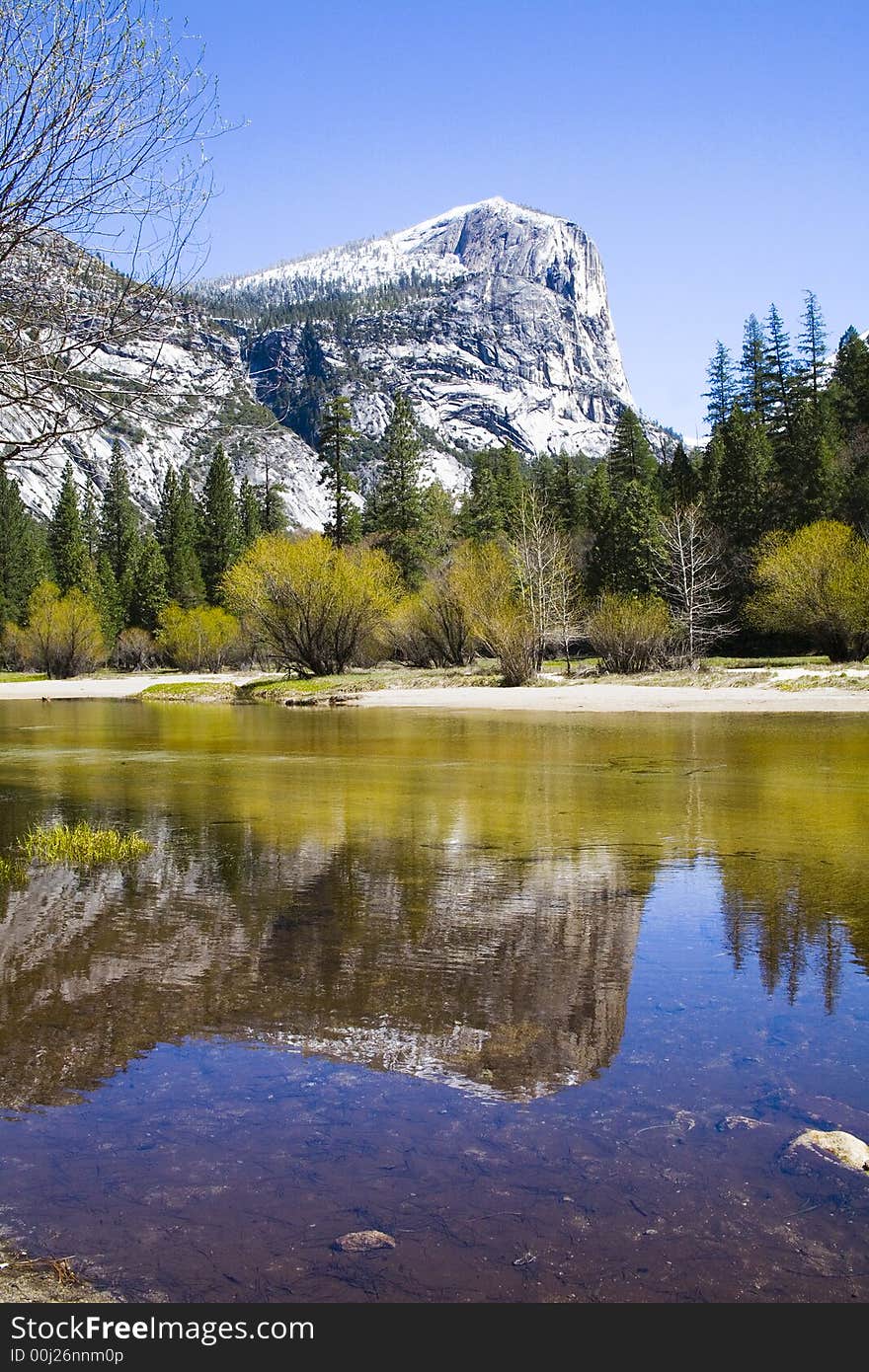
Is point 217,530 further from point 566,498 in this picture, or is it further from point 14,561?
point 566,498

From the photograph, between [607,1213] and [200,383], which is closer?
[607,1213]


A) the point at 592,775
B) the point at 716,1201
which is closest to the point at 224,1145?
the point at 716,1201

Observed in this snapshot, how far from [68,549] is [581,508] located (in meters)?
45.4

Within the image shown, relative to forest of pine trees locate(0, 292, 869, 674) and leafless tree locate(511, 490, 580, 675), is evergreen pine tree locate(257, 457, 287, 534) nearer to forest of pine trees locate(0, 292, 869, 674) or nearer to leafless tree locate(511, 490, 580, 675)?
forest of pine trees locate(0, 292, 869, 674)

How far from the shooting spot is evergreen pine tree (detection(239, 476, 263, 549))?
93812mm

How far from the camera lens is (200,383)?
7.39m

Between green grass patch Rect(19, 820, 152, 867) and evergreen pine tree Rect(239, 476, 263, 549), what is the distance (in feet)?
272

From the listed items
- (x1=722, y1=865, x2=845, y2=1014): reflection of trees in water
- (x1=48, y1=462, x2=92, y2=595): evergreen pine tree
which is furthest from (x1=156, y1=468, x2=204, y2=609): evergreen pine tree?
(x1=722, y1=865, x2=845, y2=1014): reflection of trees in water

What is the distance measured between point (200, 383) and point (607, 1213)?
19.4 ft

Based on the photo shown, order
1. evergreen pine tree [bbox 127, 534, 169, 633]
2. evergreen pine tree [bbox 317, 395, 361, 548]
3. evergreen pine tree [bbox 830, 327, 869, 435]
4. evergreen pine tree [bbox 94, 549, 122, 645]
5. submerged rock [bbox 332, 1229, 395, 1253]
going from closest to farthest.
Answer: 1. submerged rock [bbox 332, 1229, 395, 1253]
2. evergreen pine tree [bbox 830, 327, 869, 435]
3. evergreen pine tree [bbox 317, 395, 361, 548]
4. evergreen pine tree [bbox 127, 534, 169, 633]
5. evergreen pine tree [bbox 94, 549, 122, 645]

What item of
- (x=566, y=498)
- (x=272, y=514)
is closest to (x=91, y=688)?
(x=272, y=514)

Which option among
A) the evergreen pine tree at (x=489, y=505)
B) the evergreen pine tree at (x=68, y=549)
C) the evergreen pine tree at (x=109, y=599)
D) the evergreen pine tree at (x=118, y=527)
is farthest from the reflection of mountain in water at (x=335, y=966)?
the evergreen pine tree at (x=118, y=527)

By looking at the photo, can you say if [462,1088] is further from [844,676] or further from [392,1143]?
[844,676]

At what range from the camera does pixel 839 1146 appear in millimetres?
4363
